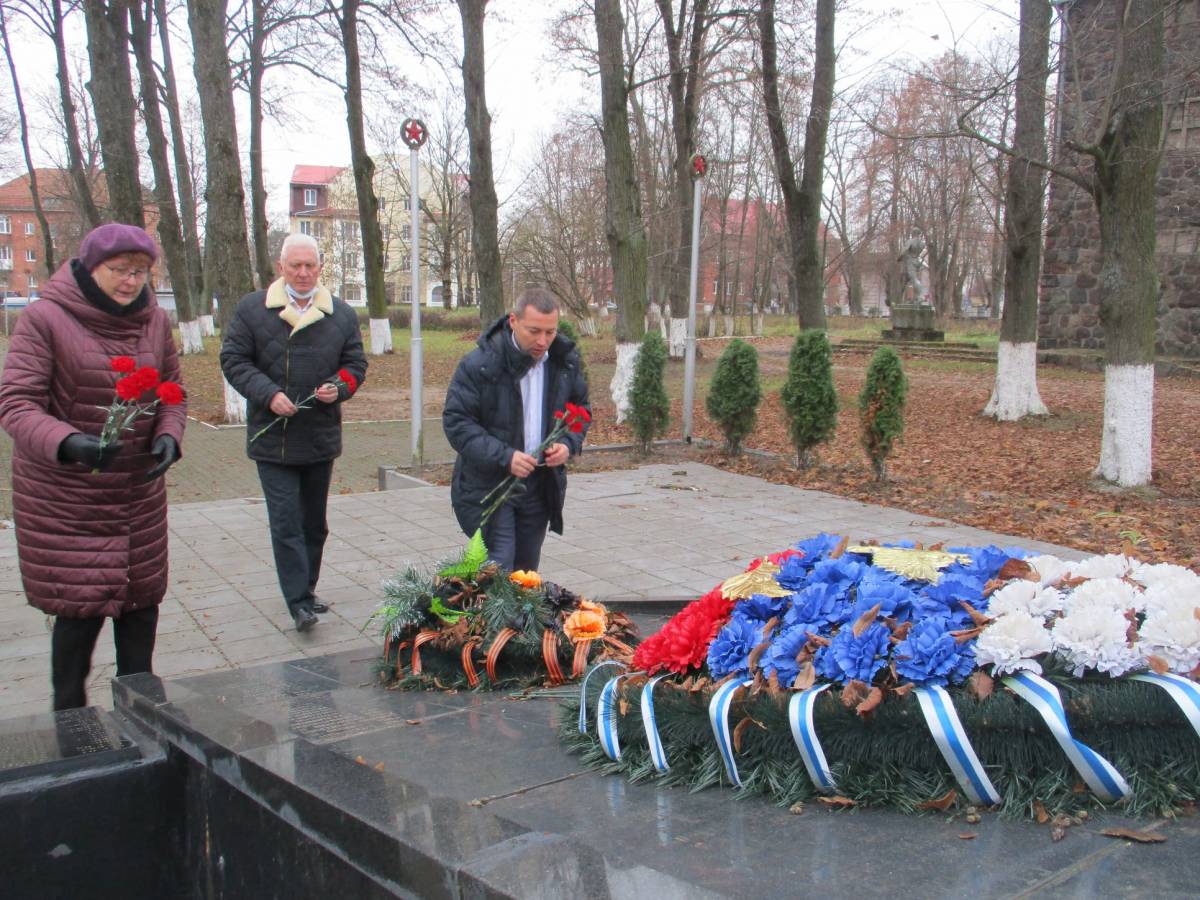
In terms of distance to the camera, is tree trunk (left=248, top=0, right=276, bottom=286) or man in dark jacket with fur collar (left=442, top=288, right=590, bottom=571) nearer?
man in dark jacket with fur collar (left=442, top=288, right=590, bottom=571)

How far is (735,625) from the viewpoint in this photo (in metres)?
2.57

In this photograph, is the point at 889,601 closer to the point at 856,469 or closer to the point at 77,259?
the point at 77,259

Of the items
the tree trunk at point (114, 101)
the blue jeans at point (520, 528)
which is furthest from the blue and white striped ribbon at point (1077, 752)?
the tree trunk at point (114, 101)

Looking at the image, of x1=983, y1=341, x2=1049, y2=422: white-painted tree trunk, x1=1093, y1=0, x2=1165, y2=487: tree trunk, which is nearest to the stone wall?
x1=983, y1=341, x2=1049, y2=422: white-painted tree trunk

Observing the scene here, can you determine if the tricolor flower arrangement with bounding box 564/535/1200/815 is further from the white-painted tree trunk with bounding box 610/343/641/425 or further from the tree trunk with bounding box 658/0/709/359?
the tree trunk with bounding box 658/0/709/359

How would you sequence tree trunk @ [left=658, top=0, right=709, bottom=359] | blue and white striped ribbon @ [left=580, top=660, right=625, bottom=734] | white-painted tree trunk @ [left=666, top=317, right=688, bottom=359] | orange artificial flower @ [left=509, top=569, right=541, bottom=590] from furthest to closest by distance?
white-painted tree trunk @ [left=666, top=317, right=688, bottom=359] → tree trunk @ [left=658, top=0, right=709, bottom=359] → orange artificial flower @ [left=509, top=569, right=541, bottom=590] → blue and white striped ribbon @ [left=580, top=660, right=625, bottom=734]

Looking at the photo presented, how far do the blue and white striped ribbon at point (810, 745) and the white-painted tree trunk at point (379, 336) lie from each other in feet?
78.8

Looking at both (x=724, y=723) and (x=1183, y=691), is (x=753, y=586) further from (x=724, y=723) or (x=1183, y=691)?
(x=1183, y=691)

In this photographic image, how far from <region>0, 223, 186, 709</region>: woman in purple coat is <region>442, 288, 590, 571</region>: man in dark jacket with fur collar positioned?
109 cm

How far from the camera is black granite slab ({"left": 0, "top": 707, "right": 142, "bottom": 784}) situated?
2463mm

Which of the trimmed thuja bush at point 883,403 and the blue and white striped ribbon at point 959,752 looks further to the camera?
the trimmed thuja bush at point 883,403

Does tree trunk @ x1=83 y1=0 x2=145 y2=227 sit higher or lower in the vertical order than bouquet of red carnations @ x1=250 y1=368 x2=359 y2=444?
higher

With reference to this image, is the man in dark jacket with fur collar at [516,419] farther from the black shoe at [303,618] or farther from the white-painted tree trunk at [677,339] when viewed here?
the white-painted tree trunk at [677,339]

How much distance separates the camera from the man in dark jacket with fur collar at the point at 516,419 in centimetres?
384
